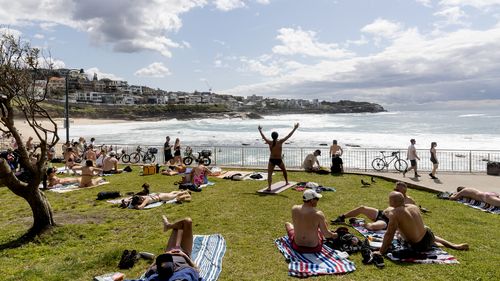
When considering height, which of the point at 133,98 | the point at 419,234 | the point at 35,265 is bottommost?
the point at 35,265

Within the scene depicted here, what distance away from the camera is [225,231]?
792cm

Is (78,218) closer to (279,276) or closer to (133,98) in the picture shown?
(279,276)

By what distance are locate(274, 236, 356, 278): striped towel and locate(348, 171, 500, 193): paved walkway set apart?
25.3 ft

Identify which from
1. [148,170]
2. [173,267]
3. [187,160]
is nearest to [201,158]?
[187,160]

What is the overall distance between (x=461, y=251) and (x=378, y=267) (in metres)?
1.82

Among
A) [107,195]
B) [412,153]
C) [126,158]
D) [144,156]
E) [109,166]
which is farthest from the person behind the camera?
[126,158]

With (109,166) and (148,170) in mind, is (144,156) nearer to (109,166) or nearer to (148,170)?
(109,166)

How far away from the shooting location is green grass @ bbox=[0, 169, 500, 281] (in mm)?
5797

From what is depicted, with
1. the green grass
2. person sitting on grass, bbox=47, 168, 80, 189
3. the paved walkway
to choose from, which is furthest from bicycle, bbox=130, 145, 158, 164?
the paved walkway

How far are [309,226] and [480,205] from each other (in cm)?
645

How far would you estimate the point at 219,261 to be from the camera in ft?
20.2

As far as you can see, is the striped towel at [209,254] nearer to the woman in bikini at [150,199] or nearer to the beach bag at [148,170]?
the woman in bikini at [150,199]

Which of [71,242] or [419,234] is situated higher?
[419,234]

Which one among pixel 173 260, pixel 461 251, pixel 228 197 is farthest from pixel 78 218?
pixel 461 251
